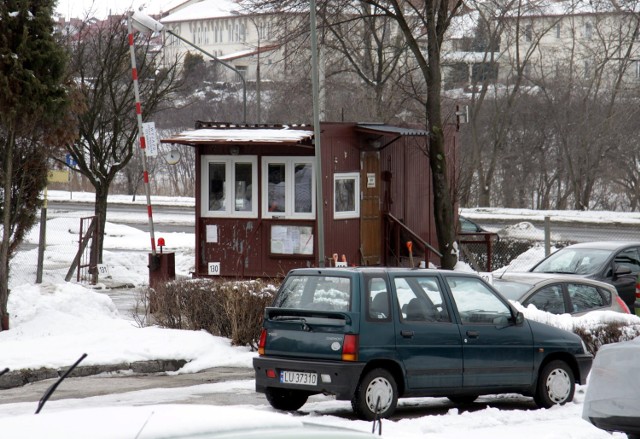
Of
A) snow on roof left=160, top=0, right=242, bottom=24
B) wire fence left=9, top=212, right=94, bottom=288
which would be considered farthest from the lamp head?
snow on roof left=160, top=0, right=242, bottom=24

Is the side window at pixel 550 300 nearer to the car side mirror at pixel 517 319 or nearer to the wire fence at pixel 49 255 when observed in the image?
the car side mirror at pixel 517 319

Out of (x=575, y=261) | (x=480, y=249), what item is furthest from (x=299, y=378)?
(x=480, y=249)

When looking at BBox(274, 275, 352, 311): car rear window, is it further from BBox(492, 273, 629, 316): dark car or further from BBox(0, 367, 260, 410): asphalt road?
BBox(492, 273, 629, 316): dark car

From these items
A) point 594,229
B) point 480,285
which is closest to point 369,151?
point 480,285

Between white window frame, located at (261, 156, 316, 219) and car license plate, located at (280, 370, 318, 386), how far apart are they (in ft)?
35.5

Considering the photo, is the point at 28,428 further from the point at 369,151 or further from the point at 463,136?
the point at 463,136

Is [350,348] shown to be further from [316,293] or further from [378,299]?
[316,293]

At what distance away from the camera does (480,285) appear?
11.2m

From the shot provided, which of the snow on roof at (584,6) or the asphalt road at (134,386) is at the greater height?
the snow on roof at (584,6)

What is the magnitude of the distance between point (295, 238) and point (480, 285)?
1003 cm

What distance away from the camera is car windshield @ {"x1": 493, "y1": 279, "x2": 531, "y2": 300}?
48.6ft

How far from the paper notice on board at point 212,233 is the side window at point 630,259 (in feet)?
26.0

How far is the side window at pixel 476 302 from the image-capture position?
10891 millimetres

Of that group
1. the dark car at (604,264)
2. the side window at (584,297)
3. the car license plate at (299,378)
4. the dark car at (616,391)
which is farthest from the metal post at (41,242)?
the dark car at (616,391)
